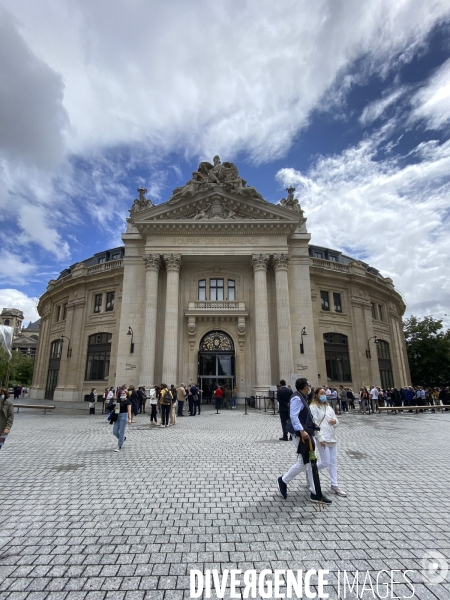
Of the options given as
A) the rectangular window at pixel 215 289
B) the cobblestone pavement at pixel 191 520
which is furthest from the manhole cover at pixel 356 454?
the rectangular window at pixel 215 289

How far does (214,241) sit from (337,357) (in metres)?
16.4

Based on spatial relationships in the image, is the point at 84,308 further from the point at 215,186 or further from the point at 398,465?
the point at 398,465

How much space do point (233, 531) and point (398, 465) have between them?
5354mm

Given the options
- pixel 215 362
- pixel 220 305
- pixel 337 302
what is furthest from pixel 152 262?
pixel 337 302

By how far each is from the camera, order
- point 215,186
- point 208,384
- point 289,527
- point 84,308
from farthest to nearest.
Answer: point 84,308 < point 215,186 < point 208,384 < point 289,527

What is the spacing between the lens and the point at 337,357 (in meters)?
30.9

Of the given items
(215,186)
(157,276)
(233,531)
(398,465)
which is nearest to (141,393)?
(157,276)

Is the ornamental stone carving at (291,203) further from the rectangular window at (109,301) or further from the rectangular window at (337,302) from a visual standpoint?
the rectangular window at (109,301)

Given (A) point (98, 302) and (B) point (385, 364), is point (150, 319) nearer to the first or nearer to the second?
(A) point (98, 302)

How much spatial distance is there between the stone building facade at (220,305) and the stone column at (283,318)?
0.26 feet

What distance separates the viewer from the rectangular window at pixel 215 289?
2758 cm

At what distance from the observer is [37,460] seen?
786 centimetres

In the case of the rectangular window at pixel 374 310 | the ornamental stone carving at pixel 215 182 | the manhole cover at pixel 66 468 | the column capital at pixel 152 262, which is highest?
the ornamental stone carving at pixel 215 182

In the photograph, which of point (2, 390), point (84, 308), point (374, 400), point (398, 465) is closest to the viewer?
point (2, 390)
